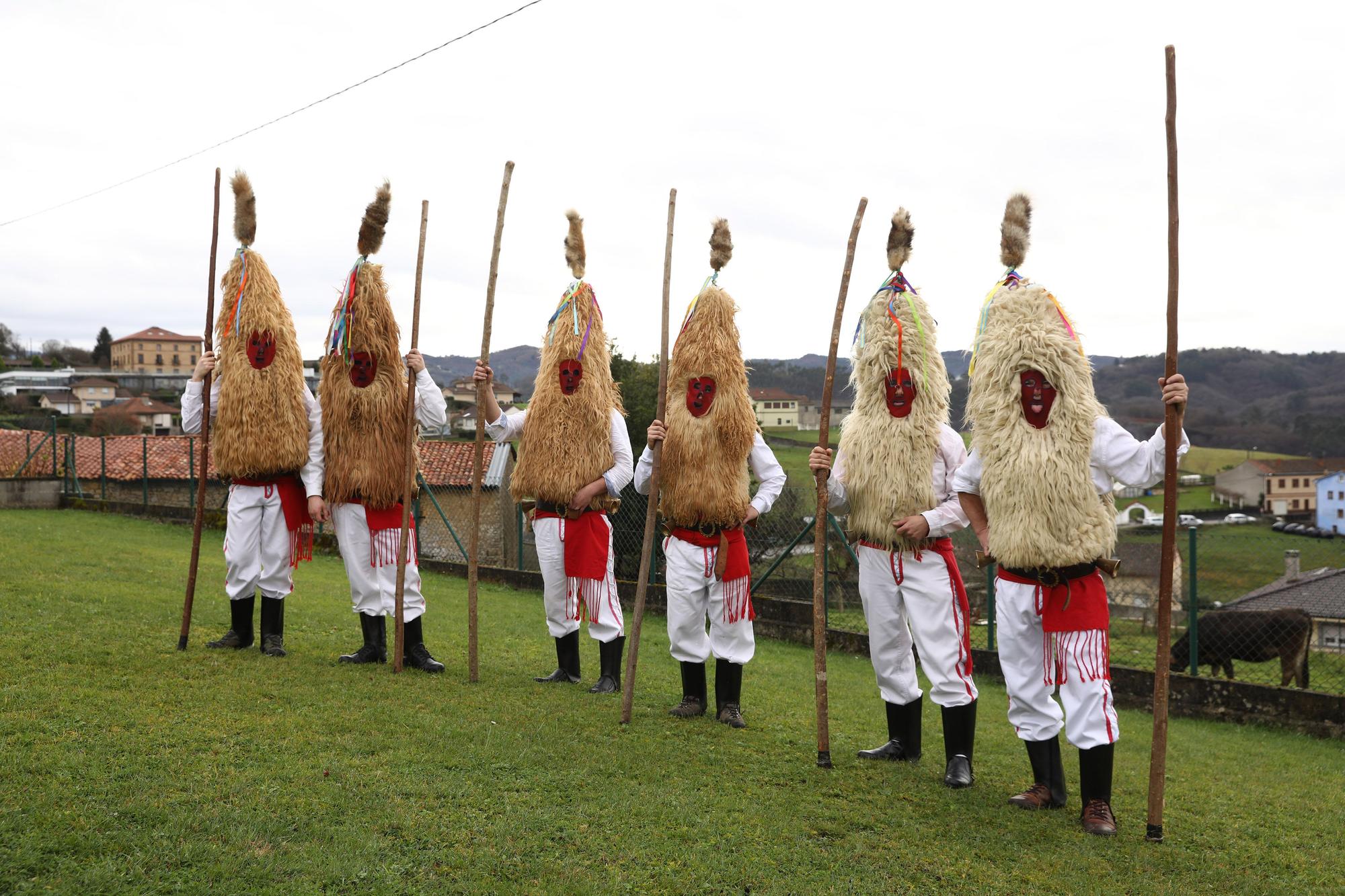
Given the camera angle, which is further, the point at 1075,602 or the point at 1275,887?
the point at 1075,602

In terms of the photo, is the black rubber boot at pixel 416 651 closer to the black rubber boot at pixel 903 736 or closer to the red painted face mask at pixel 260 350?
the red painted face mask at pixel 260 350

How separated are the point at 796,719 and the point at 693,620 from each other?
3.79 feet

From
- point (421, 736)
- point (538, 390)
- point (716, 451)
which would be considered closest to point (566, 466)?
point (538, 390)

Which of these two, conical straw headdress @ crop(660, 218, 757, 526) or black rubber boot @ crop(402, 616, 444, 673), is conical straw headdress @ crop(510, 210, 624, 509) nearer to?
conical straw headdress @ crop(660, 218, 757, 526)

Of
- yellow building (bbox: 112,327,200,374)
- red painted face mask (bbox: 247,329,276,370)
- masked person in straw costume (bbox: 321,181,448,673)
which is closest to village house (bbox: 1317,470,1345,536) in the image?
masked person in straw costume (bbox: 321,181,448,673)

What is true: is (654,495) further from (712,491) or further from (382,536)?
(382,536)

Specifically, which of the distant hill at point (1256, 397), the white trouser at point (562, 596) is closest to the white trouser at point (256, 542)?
the white trouser at point (562, 596)

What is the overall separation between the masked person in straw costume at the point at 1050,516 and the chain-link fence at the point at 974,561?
194 centimetres

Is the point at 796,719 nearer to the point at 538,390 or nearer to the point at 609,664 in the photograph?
the point at 609,664

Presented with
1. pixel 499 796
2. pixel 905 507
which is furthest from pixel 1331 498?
pixel 499 796

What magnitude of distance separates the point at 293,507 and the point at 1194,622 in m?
7.69

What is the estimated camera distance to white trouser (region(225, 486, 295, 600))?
6.75 m

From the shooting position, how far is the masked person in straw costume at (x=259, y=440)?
6703 millimetres

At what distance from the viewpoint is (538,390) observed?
688 cm
